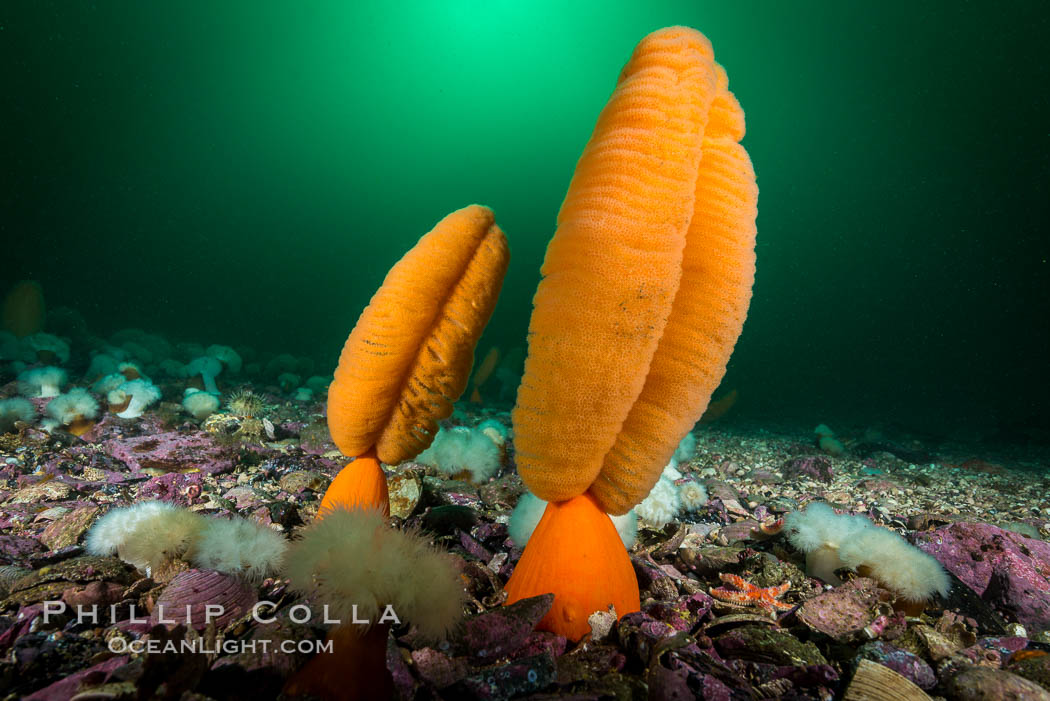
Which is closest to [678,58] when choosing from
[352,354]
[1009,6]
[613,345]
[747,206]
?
[747,206]

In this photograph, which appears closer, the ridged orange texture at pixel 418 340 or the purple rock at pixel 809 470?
the ridged orange texture at pixel 418 340

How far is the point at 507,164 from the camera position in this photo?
6266cm

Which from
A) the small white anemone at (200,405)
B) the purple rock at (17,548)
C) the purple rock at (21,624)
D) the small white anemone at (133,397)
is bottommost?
the small white anemone at (200,405)

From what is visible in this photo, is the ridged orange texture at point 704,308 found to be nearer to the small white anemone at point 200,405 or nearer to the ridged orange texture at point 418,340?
the ridged orange texture at point 418,340

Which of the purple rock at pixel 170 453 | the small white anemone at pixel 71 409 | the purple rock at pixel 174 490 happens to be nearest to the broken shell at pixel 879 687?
the purple rock at pixel 174 490

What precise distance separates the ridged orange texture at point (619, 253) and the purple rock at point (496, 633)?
439 millimetres

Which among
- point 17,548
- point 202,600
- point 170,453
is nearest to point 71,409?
point 170,453

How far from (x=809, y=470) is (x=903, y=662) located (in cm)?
405

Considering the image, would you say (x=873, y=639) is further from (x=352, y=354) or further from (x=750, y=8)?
(x=750, y=8)

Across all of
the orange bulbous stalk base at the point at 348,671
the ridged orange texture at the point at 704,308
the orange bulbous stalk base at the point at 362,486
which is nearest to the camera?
the orange bulbous stalk base at the point at 348,671

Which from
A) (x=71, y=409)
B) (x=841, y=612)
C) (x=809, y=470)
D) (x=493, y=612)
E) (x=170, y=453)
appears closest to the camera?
(x=493, y=612)

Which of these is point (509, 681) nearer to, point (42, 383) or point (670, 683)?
point (670, 683)

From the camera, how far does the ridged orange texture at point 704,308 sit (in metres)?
1.36

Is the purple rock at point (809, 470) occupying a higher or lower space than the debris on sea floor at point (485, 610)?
lower
